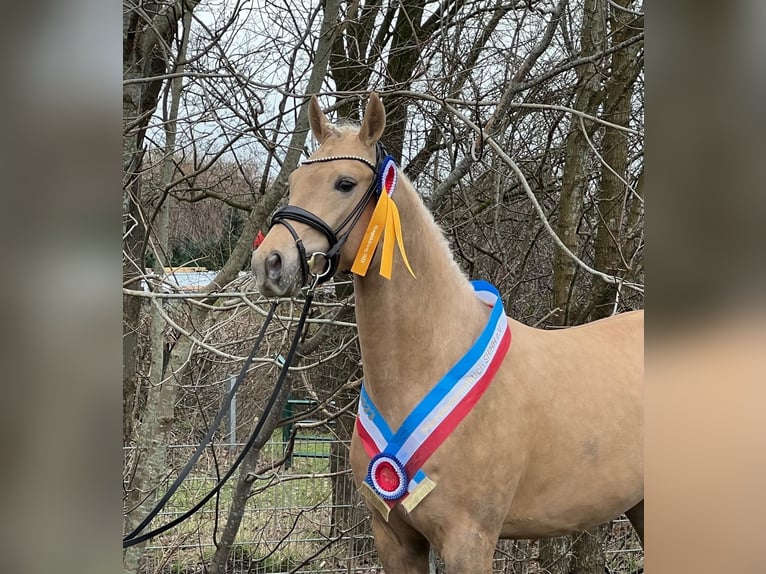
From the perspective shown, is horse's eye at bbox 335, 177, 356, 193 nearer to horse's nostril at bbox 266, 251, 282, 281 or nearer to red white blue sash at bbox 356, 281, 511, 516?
horse's nostril at bbox 266, 251, 282, 281

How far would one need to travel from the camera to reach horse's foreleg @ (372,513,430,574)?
211 cm

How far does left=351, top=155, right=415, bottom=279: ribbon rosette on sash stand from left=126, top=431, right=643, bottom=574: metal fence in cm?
230

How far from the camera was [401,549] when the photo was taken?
6.93ft

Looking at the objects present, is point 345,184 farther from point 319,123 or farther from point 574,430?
point 574,430

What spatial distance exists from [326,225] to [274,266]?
0.20 m

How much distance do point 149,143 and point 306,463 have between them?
7.18 feet

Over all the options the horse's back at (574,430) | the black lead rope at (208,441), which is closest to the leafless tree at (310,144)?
the horse's back at (574,430)

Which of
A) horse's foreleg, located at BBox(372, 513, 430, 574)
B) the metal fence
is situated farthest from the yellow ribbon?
the metal fence

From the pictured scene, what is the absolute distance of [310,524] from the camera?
13.8ft

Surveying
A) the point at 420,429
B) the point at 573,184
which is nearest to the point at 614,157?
A: the point at 573,184

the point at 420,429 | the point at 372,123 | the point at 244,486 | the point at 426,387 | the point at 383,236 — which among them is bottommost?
the point at 244,486

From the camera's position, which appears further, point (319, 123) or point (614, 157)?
point (614, 157)

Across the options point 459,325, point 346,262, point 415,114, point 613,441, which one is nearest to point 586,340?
point 613,441
